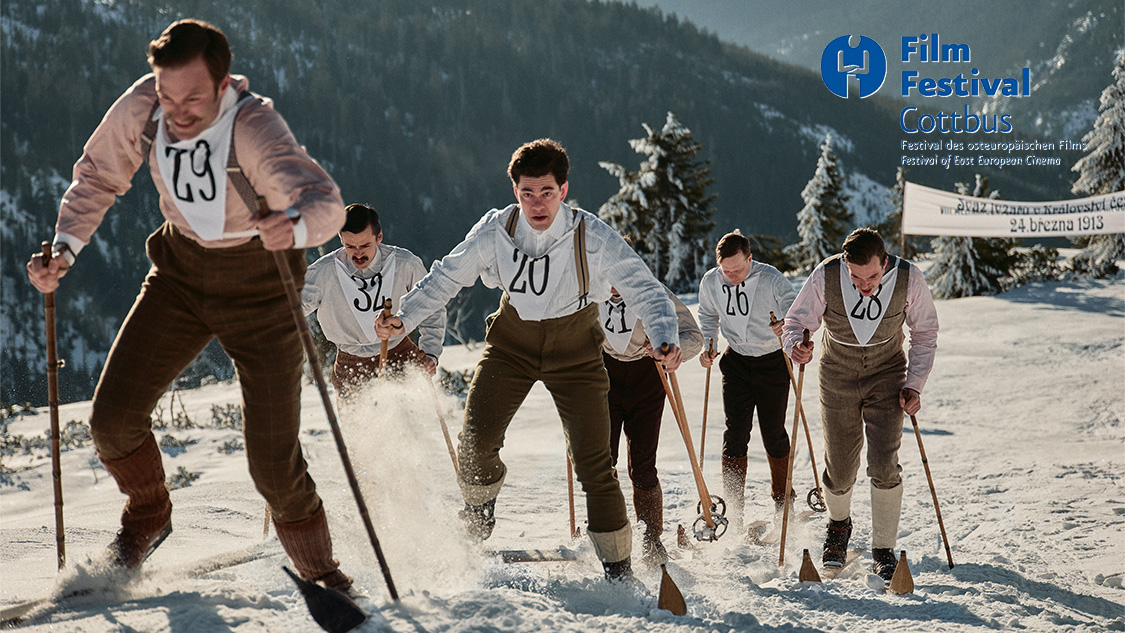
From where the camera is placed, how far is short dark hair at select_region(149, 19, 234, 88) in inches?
107

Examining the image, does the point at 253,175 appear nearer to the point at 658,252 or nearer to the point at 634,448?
the point at 634,448

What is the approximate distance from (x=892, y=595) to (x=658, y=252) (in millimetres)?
28269

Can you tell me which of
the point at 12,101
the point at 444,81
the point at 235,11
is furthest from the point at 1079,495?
the point at 235,11

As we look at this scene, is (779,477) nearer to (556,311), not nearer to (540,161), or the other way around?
(556,311)

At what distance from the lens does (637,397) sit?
494 centimetres

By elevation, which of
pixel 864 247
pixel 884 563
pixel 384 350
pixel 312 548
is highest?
pixel 864 247

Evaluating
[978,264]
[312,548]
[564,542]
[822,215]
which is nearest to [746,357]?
[564,542]

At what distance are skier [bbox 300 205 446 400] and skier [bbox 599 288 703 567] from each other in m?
1.01

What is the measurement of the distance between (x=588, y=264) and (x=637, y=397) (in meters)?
1.39

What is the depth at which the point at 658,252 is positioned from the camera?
105ft

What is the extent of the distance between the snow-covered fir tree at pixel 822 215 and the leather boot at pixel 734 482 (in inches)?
1028

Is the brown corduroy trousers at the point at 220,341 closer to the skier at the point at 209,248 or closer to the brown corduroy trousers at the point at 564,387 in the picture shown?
the skier at the point at 209,248

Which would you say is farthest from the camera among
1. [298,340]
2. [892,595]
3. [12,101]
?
[12,101]

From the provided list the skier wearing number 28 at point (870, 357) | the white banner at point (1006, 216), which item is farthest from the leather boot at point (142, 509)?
the white banner at point (1006, 216)
